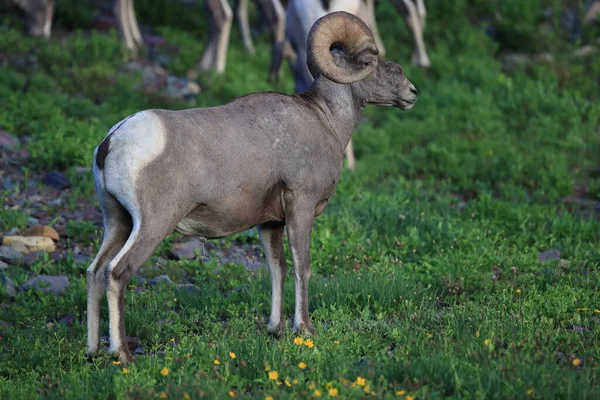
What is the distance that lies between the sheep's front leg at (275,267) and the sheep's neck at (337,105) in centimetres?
72

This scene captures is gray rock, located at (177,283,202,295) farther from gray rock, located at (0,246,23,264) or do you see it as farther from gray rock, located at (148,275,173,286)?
gray rock, located at (0,246,23,264)

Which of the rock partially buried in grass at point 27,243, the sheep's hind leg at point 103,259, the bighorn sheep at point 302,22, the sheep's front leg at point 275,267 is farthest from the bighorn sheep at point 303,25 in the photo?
the sheep's hind leg at point 103,259

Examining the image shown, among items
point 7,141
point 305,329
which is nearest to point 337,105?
point 305,329

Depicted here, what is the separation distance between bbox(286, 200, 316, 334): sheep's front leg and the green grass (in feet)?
0.57

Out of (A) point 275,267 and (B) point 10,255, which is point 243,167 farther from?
(B) point 10,255

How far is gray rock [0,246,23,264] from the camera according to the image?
8211 mm

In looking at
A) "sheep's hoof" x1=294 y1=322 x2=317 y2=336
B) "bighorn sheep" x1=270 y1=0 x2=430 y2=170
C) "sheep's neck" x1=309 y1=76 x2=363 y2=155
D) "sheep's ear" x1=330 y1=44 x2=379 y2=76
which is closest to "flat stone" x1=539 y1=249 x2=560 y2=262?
"sheep's neck" x1=309 y1=76 x2=363 y2=155

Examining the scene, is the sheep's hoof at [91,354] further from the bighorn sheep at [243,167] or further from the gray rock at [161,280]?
the gray rock at [161,280]

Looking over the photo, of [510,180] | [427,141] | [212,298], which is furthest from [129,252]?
[427,141]

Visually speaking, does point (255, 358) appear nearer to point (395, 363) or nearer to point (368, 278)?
point (395, 363)

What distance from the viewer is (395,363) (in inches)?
212

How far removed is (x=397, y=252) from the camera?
8.44 metres

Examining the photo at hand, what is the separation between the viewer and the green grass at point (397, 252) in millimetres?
5352

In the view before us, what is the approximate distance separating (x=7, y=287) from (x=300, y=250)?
2438mm
